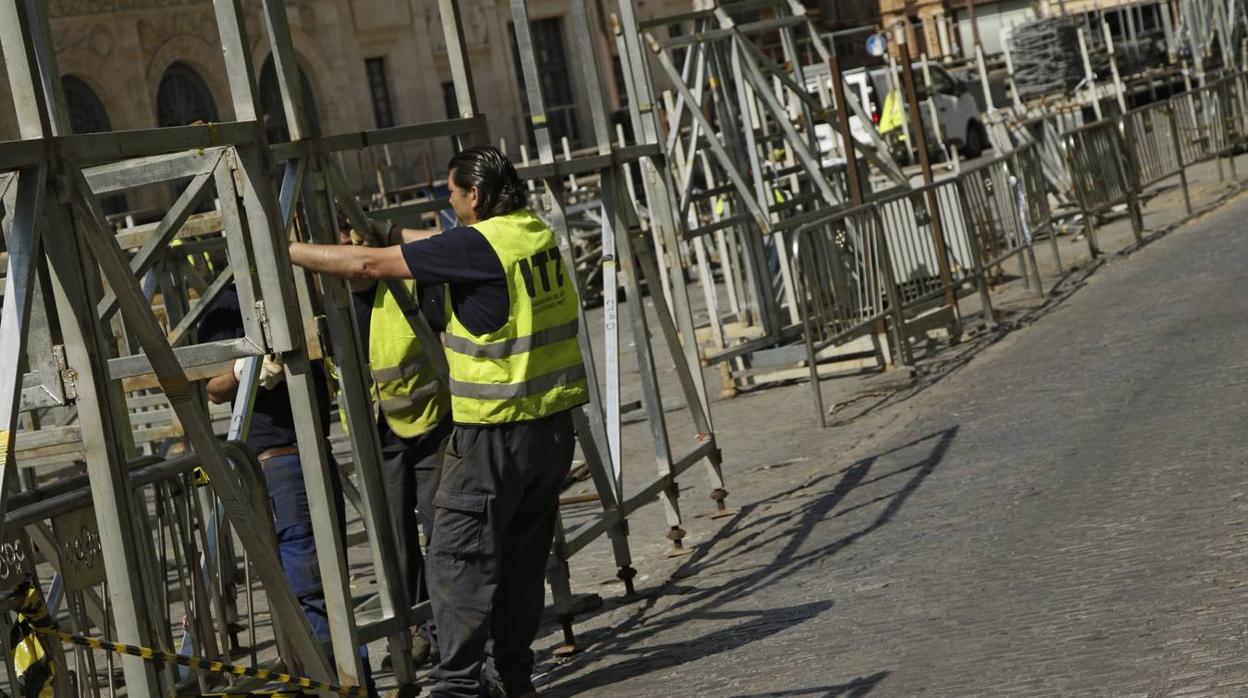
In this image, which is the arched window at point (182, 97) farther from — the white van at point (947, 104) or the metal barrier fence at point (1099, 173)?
the metal barrier fence at point (1099, 173)

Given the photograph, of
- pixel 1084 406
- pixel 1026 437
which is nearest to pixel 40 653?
pixel 1026 437

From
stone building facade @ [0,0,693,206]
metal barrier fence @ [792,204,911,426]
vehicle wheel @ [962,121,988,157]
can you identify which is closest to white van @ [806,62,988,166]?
vehicle wheel @ [962,121,988,157]

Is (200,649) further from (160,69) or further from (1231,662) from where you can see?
(160,69)

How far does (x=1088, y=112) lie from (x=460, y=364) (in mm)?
29089

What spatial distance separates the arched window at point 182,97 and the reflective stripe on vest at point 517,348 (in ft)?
96.6

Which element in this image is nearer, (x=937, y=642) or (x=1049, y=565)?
(x=937, y=642)

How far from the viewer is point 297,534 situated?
733cm

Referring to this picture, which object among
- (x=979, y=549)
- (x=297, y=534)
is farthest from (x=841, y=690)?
(x=297, y=534)

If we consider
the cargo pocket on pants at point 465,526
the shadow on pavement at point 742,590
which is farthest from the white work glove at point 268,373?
the shadow on pavement at point 742,590

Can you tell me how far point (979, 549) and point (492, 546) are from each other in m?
2.37

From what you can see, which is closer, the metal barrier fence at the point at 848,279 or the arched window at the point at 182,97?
the metal barrier fence at the point at 848,279

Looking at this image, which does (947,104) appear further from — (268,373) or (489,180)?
(489,180)

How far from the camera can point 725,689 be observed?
638 cm

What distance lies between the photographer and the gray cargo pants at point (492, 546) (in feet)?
20.6
